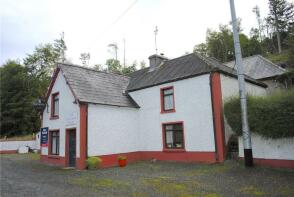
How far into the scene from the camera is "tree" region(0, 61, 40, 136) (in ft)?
133

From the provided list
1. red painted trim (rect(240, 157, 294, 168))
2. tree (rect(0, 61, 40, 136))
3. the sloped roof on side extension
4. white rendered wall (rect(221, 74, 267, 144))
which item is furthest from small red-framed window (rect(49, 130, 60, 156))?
tree (rect(0, 61, 40, 136))

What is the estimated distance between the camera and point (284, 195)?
7.57m

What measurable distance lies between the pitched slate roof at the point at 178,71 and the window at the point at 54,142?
684cm

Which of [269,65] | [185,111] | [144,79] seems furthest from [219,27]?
[185,111]

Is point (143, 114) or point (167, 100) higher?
point (167, 100)

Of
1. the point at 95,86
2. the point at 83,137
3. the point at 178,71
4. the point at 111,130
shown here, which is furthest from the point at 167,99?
the point at 83,137

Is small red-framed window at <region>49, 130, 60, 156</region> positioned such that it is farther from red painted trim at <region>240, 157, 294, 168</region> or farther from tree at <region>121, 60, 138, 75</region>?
tree at <region>121, 60, 138, 75</region>

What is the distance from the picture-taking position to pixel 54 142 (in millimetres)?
19391

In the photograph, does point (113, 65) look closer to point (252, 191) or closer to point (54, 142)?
point (54, 142)

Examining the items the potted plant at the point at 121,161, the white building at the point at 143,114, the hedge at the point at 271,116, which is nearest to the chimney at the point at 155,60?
the white building at the point at 143,114

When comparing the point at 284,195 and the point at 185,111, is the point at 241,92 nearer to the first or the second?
the point at 185,111

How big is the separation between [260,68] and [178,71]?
13259mm

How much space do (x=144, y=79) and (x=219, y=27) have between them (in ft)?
157

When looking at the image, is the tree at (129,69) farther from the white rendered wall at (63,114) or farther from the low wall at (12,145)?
the white rendered wall at (63,114)
